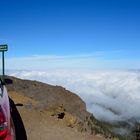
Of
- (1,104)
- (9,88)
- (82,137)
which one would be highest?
(9,88)

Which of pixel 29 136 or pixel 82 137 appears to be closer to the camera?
pixel 29 136

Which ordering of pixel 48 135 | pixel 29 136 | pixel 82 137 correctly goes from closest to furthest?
pixel 29 136 < pixel 48 135 < pixel 82 137

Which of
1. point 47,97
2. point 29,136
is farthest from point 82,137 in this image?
point 47,97

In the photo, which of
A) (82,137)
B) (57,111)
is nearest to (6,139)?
(82,137)

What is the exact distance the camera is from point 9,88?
2286 cm

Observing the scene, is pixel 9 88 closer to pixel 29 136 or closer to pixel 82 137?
pixel 82 137

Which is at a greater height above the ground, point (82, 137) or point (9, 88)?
point (9, 88)

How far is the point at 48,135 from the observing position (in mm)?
14383

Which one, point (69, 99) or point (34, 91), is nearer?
point (34, 91)

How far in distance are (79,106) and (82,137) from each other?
1206cm

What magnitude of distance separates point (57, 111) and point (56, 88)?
7316 millimetres

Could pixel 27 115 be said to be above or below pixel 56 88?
below

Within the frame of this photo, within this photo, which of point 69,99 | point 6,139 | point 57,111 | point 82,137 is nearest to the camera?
point 6,139

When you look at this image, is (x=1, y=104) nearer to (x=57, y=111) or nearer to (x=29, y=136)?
(x=29, y=136)
